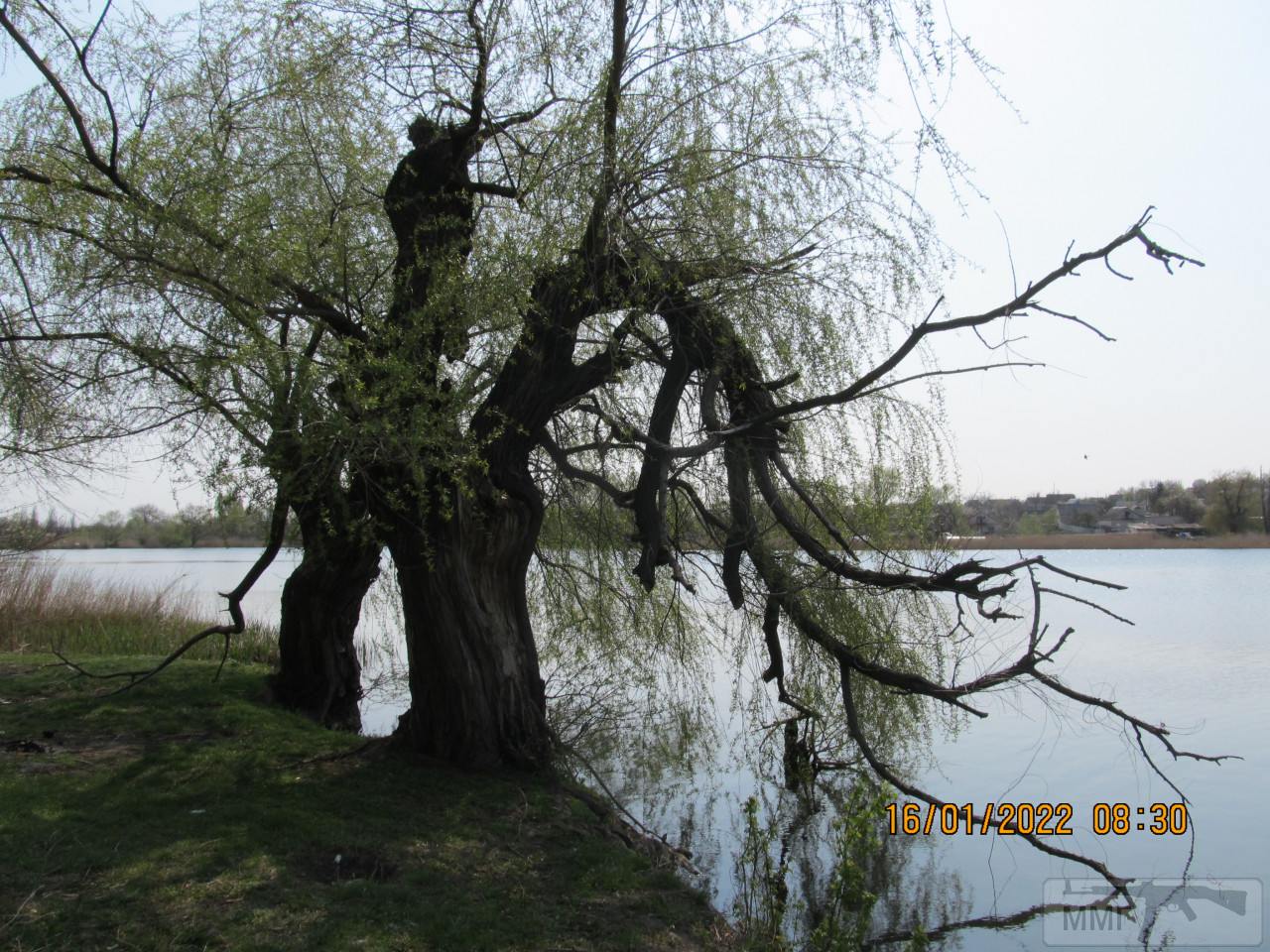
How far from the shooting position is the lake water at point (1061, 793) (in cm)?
535

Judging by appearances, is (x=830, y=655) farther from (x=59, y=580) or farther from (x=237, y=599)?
(x=59, y=580)

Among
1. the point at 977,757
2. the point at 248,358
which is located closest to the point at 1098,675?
the point at 977,757

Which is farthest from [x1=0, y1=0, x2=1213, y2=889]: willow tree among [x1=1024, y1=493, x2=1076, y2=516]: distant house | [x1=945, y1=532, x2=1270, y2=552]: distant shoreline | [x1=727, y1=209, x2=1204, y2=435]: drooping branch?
[x1=945, y1=532, x2=1270, y2=552]: distant shoreline

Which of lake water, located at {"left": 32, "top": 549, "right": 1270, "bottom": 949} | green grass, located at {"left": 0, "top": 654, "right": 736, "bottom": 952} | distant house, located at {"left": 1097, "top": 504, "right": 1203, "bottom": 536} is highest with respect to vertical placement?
distant house, located at {"left": 1097, "top": 504, "right": 1203, "bottom": 536}

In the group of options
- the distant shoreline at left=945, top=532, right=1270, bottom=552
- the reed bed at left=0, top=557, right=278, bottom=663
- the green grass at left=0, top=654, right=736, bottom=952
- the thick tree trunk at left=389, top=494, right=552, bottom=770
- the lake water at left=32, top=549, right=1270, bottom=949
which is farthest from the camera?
the distant shoreline at left=945, top=532, right=1270, bottom=552

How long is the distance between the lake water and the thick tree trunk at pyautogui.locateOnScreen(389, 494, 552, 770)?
138 cm

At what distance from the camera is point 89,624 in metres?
10.9

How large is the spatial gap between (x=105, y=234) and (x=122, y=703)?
3504 mm

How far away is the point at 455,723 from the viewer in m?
5.64

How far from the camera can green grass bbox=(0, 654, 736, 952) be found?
138 inches

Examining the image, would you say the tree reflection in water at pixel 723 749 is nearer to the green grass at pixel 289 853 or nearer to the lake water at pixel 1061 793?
the lake water at pixel 1061 793

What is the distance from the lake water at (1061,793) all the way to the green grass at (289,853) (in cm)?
123
